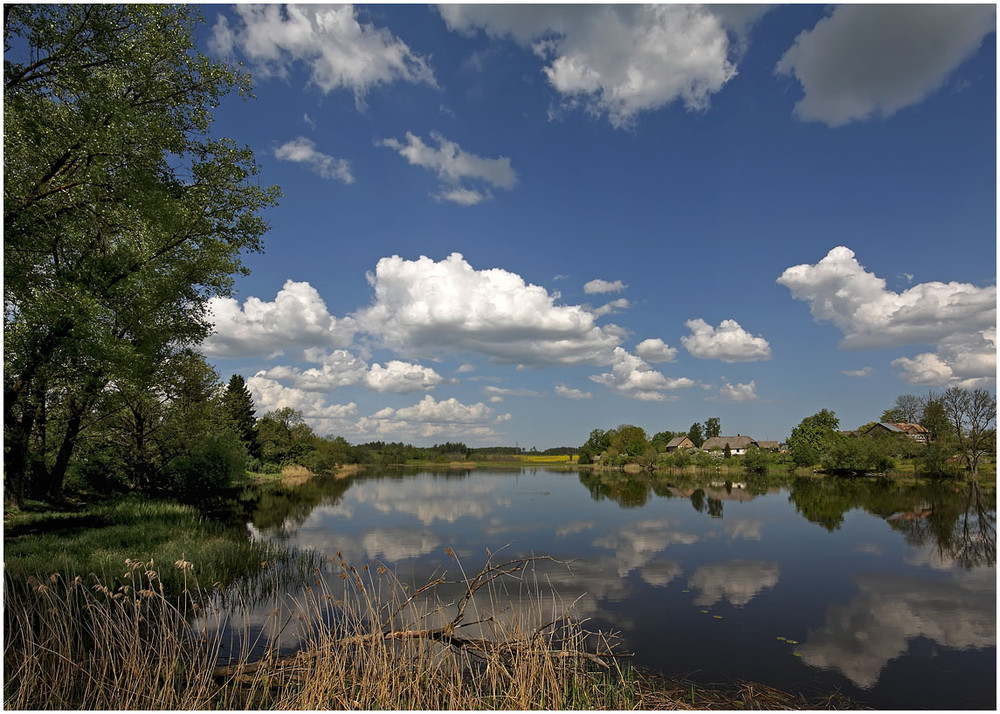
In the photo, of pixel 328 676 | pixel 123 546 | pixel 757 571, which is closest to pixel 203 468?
pixel 123 546

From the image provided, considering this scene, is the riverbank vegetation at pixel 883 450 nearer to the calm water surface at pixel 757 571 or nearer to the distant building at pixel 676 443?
the distant building at pixel 676 443

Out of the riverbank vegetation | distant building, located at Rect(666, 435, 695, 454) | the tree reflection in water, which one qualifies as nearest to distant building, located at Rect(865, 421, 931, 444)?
the riverbank vegetation

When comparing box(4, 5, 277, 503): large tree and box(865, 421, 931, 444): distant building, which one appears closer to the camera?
box(4, 5, 277, 503): large tree

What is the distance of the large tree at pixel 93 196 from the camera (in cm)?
1160

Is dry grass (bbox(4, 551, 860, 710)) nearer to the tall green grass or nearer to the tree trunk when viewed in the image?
the tall green grass

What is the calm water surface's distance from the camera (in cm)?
995

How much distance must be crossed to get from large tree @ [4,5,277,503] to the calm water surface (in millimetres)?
9745

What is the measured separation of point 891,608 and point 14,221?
894 inches

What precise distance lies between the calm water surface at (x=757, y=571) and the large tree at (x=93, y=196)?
9745 millimetres

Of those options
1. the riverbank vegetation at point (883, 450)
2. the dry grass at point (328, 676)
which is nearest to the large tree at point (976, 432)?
the riverbank vegetation at point (883, 450)

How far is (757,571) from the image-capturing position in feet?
57.3

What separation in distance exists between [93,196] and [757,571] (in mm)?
21616

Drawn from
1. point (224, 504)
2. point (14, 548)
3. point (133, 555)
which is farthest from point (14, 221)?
point (224, 504)

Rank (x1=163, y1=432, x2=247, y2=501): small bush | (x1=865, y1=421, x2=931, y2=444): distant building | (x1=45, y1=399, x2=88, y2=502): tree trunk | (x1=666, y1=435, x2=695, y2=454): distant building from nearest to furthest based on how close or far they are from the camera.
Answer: (x1=45, y1=399, x2=88, y2=502): tree trunk, (x1=163, y1=432, x2=247, y2=501): small bush, (x1=865, y1=421, x2=931, y2=444): distant building, (x1=666, y1=435, x2=695, y2=454): distant building
